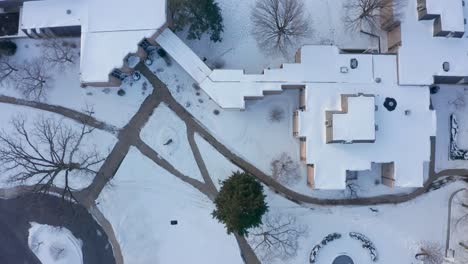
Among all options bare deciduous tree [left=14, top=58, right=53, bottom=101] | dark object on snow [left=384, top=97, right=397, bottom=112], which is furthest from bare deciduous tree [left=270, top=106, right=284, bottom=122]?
bare deciduous tree [left=14, top=58, right=53, bottom=101]

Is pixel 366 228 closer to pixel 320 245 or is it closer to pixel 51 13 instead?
pixel 320 245

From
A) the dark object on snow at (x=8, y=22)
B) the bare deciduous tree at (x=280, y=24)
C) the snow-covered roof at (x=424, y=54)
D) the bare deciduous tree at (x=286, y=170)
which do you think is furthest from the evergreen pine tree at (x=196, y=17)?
the snow-covered roof at (x=424, y=54)

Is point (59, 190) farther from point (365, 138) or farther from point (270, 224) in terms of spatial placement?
point (365, 138)

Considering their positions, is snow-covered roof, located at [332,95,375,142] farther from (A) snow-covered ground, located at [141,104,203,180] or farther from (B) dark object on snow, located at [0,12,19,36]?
(B) dark object on snow, located at [0,12,19,36]

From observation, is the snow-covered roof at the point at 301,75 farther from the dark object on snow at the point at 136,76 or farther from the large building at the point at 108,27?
the dark object on snow at the point at 136,76

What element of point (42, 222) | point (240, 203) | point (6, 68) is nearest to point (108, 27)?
point (6, 68)

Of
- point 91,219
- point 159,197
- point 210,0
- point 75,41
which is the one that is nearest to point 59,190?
point 91,219
